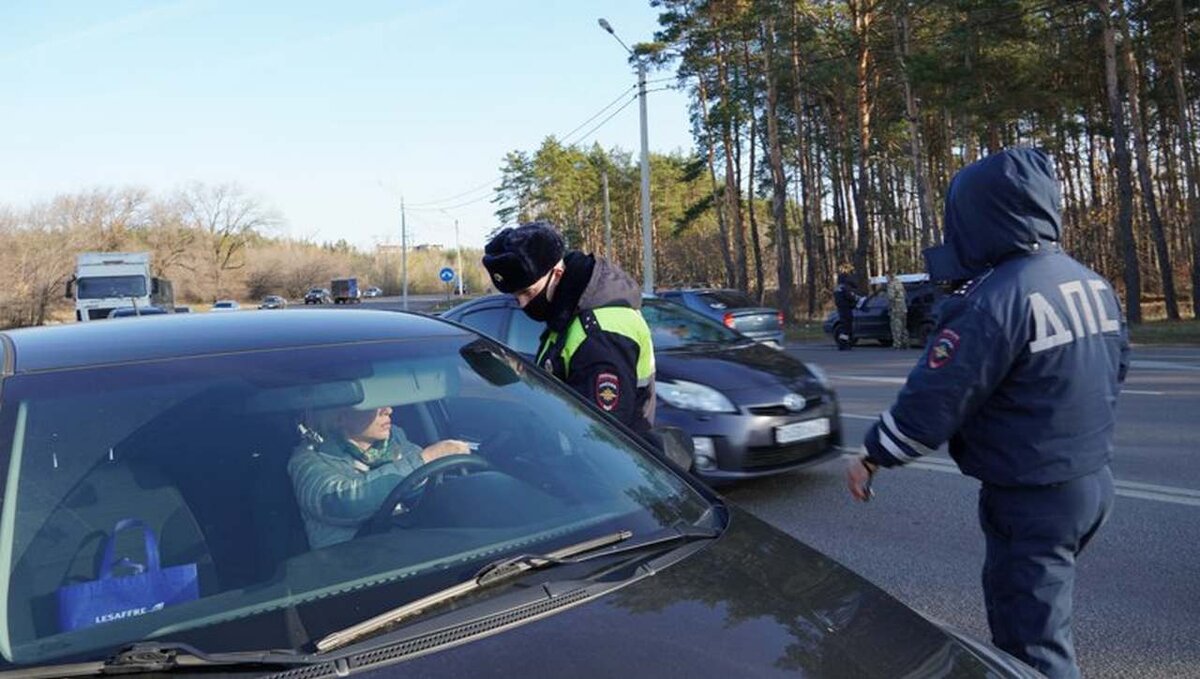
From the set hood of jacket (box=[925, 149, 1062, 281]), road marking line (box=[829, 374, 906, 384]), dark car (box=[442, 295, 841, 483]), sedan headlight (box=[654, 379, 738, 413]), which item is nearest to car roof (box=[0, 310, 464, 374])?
hood of jacket (box=[925, 149, 1062, 281])

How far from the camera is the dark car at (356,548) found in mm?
1717

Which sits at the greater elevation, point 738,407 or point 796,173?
point 796,173

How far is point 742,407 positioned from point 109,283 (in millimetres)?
28745

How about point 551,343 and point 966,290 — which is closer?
point 966,290

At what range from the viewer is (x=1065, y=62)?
30.3m

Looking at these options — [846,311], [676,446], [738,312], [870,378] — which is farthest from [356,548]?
[846,311]

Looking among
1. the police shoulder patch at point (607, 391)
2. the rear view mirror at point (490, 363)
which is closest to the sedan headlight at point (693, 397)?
the police shoulder patch at point (607, 391)

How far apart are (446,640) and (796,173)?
5420cm

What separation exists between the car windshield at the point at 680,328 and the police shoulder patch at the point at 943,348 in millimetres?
4602

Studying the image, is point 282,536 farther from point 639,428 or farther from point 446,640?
point 639,428

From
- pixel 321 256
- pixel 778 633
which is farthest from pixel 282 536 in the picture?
pixel 321 256

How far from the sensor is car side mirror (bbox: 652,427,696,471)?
10.2ft

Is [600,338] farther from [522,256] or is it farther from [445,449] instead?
[445,449]

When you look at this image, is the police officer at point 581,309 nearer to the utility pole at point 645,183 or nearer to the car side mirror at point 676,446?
the car side mirror at point 676,446
